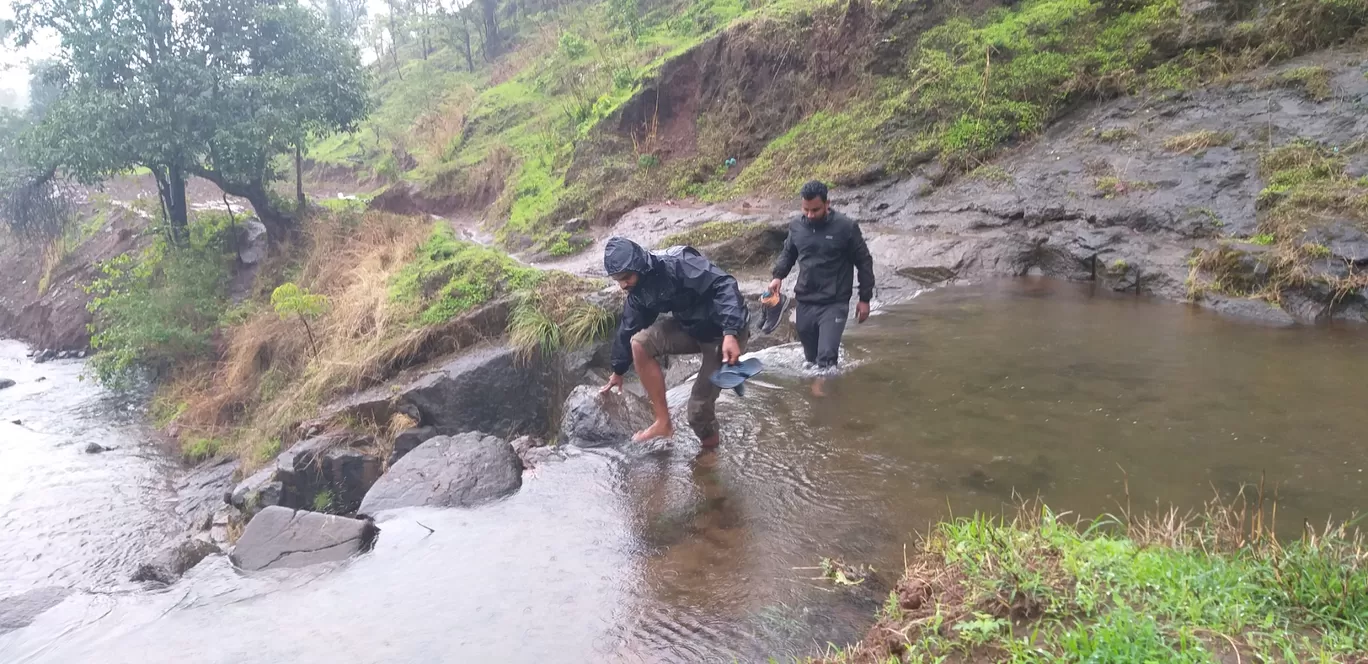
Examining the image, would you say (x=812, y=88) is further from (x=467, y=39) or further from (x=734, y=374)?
(x=467, y=39)

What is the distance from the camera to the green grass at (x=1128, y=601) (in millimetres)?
2268

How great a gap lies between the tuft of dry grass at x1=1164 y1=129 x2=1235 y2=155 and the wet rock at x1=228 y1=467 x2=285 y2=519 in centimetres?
1099

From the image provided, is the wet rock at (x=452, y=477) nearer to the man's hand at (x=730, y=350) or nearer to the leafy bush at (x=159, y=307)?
the man's hand at (x=730, y=350)

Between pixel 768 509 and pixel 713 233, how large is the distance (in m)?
7.18

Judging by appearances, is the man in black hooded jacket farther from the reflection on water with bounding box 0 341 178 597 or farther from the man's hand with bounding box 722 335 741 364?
the reflection on water with bounding box 0 341 178 597

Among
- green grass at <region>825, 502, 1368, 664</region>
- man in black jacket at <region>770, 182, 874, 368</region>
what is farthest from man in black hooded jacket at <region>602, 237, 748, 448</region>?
green grass at <region>825, 502, 1368, 664</region>

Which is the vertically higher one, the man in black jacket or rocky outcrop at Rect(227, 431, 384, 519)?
the man in black jacket

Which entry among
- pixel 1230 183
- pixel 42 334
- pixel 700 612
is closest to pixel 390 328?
pixel 700 612

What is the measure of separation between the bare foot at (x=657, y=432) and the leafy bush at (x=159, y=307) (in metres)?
12.2

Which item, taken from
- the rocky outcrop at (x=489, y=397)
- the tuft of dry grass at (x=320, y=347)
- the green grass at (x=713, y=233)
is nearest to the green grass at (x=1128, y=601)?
the rocky outcrop at (x=489, y=397)

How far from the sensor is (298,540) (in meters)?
4.72

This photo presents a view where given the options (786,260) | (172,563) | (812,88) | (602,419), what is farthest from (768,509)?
(812,88)

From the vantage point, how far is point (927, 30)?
13.6 meters

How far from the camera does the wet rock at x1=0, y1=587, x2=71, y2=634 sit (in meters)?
4.56
